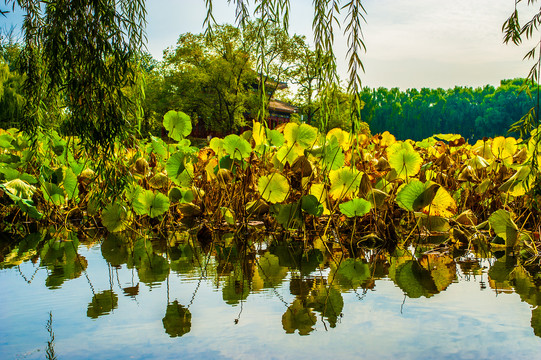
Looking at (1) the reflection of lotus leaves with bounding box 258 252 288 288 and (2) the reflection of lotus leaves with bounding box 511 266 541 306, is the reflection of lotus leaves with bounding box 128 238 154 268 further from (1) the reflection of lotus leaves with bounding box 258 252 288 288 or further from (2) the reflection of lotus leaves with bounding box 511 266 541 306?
(2) the reflection of lotus leaves with bounding box 511 266 541 306

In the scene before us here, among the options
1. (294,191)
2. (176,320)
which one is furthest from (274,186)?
(176,320)

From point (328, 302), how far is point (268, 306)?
13 centimetres

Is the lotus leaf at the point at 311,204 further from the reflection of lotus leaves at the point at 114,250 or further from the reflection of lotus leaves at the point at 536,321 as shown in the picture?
the reflection of lotus leaves at the point at 536,321

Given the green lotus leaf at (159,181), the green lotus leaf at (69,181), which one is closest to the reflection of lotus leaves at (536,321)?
the green lotus leaf at (159,181)

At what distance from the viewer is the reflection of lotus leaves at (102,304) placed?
1053 mm

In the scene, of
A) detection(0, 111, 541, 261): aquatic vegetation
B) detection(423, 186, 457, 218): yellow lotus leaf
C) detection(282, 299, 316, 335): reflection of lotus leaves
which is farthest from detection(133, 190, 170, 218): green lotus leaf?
detection(282, 299, 316, 335): reflection of lotus leaves

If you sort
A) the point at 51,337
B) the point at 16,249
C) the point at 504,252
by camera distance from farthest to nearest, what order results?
the point at 16,249, the point at 504,252, the point at 51,337

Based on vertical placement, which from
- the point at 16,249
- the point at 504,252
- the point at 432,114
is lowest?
the point at 504,252

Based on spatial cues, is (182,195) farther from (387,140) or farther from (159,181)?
(387,140)

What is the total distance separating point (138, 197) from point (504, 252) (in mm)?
1449

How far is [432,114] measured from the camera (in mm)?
55188

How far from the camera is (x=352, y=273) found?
4.80 ft

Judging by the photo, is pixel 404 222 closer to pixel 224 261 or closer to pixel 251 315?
pixel 224 261

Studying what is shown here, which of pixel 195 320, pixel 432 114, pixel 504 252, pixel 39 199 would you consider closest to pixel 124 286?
pixel 195 320
